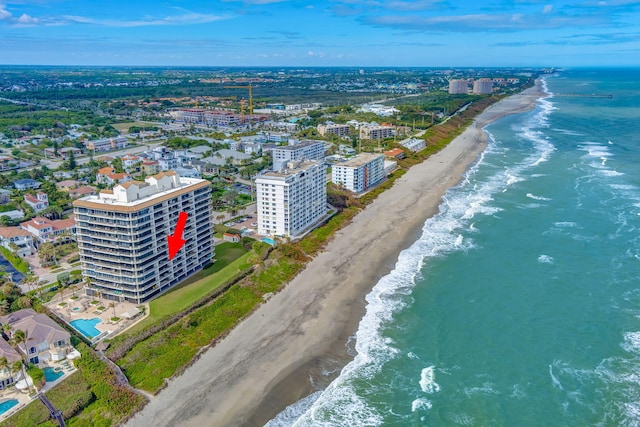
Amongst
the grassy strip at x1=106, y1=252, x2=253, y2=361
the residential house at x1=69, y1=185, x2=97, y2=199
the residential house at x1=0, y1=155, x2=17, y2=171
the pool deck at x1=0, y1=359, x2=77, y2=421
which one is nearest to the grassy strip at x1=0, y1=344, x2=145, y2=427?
the pool deck at x1=0, y1=359, x2=77, y2=421

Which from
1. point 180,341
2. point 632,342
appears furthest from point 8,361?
point 632,342

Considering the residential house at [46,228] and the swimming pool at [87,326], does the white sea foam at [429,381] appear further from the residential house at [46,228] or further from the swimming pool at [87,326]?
the residential house at [46,228]

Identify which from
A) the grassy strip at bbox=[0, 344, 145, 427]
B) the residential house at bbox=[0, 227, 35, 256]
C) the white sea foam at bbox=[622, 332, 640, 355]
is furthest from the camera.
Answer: the residential house at bbox=[0, 227, 35, 256]

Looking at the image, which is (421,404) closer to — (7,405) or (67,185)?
(7,405)

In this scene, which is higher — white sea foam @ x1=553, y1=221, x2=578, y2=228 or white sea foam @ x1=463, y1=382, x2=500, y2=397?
white sea foam @ x1=553, y1=221, x2=578, y2=228

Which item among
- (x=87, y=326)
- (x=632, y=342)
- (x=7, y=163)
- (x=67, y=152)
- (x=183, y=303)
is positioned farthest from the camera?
(x=67, y=152)

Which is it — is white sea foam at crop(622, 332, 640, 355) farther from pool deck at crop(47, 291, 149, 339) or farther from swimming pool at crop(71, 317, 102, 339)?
swimming pool at crop(71, 317, 102, 339)

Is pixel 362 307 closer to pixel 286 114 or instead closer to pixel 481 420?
pixel 481 420

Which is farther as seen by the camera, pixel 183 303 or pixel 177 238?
pixel 177 238
